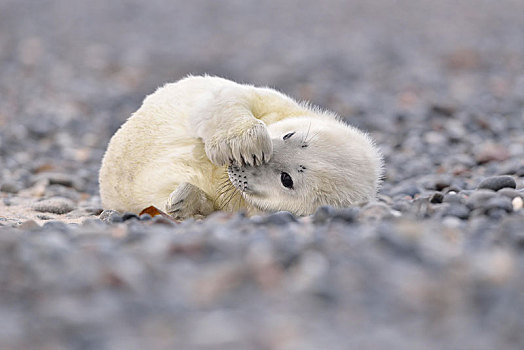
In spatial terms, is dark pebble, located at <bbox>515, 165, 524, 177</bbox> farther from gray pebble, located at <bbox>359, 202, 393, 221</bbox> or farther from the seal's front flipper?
the seal's front flipper

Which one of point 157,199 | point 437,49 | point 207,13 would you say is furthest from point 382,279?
point 207,13

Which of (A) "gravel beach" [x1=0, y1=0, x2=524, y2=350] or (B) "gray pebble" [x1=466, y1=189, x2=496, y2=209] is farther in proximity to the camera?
(B) "gray pebble" [x1=466, y1=189, x2=496, y2=209]

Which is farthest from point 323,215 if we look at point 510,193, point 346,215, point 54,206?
point 54,206

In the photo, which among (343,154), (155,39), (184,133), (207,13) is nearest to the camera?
(343,154)

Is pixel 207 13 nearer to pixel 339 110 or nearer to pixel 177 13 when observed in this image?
pixel 177 13

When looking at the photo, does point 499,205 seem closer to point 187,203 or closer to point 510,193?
point 510,193

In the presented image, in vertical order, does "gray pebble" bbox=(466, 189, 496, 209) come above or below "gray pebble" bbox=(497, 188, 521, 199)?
below

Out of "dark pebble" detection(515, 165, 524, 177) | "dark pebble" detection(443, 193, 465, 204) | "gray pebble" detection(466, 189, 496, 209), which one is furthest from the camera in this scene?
"dark pebble" detection(515, 165, 524, 177)

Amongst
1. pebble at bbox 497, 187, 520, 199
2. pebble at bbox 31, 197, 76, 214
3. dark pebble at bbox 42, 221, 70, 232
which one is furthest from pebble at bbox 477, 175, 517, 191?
pebble at bbox 31, 197, 76, 214
